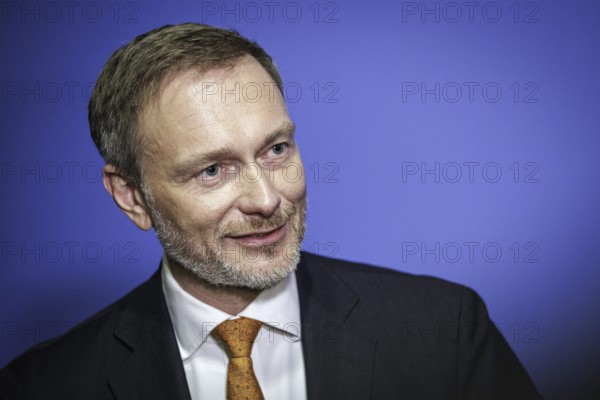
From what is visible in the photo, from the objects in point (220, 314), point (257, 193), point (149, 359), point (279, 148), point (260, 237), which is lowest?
point (149, 359)

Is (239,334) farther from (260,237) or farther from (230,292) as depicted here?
(260,237)

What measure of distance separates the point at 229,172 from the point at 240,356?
1.69 feet

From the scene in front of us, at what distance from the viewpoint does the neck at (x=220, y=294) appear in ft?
7.93

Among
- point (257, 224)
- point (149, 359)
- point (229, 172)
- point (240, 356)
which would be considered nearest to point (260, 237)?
A: point (257, 224)

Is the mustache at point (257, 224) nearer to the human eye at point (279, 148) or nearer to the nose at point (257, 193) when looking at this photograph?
the nose at point (257, 193)

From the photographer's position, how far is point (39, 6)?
125 inches

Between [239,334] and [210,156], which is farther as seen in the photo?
[239,334]

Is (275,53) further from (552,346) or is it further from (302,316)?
(552,346)

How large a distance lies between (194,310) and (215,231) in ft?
0.88

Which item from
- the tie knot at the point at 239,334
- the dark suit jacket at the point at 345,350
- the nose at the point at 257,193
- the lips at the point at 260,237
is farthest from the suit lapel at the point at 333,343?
→ the nose at the point at 257,193

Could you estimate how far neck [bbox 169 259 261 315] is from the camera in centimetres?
242

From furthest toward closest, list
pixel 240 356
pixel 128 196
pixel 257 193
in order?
pixel 128 196, pixel 240 356, pixel 257 193

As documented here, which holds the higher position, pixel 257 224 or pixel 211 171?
pixel 211 171

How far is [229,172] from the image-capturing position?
227 cm
